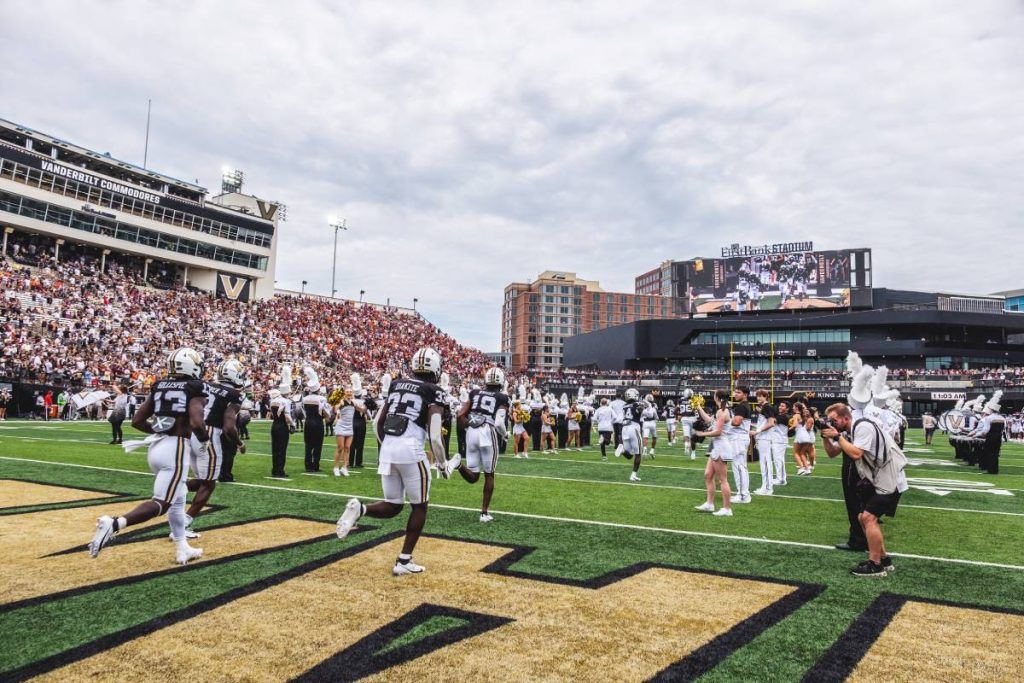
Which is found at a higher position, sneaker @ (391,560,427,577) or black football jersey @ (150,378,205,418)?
black football jersey @ (150,378,205,418)

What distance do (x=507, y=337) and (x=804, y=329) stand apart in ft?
314

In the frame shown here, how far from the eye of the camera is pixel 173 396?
6047 mm

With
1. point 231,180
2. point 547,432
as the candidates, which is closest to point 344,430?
point 547,432

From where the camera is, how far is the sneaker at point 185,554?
5980mm

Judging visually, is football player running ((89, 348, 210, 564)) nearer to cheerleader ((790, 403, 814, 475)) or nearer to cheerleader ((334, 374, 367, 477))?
cheerleader ((334, 374, 367, 477))

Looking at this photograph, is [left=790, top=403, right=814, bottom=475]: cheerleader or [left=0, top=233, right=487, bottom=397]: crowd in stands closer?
[left=790, top=403, right=814, bottom=475]: cheerleader

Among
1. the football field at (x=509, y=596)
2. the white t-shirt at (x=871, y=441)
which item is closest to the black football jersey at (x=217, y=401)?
the football field at (x=509, y=596)

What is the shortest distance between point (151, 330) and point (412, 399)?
36.8 meters

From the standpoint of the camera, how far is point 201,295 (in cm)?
4872

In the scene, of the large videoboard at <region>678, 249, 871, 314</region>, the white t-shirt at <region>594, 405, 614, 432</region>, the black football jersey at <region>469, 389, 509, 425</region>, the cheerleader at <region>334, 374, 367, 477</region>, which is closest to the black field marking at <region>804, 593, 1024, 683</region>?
the black football jersey at <region>469, 389, 509, 425</region>

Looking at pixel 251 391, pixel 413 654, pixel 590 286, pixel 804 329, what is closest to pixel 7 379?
pixel 251 391

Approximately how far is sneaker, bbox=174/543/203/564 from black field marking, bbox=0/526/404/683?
0.72 ft

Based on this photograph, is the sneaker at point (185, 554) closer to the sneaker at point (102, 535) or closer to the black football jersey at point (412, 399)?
the sneaker at point (102, 535)

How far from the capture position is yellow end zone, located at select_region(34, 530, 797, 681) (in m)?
3.82
